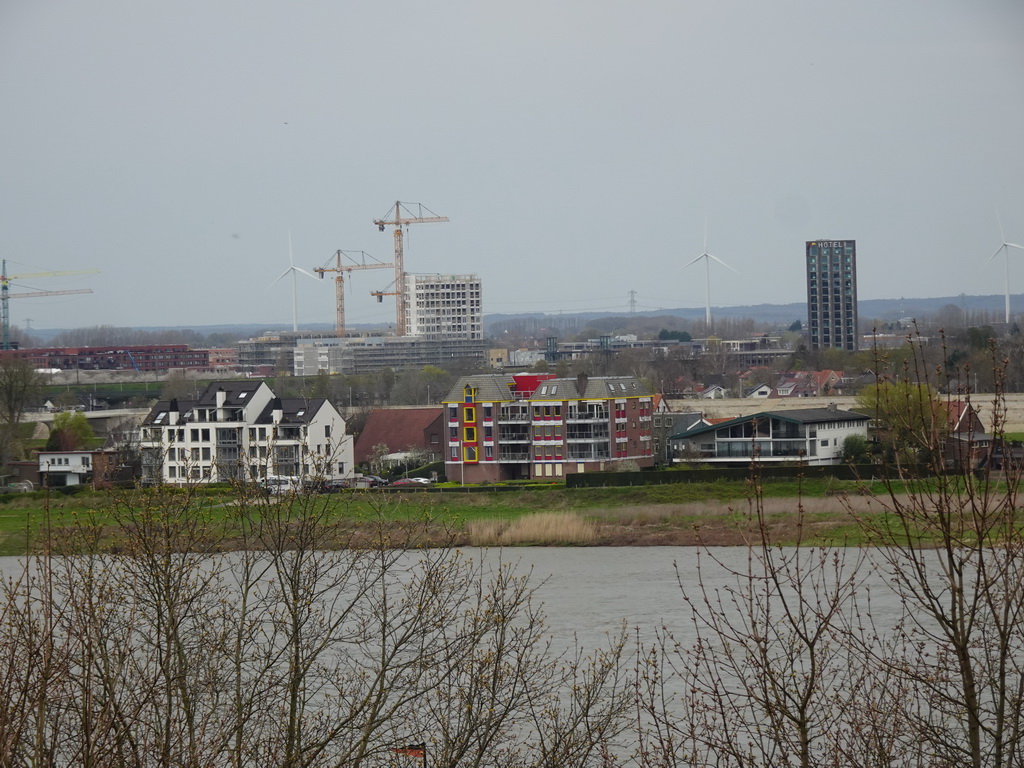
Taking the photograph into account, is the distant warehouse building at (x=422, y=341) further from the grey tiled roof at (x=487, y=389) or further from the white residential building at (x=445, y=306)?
the grey tiled roof at (x=487, y=389)

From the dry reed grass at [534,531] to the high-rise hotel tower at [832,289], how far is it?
61.2 m

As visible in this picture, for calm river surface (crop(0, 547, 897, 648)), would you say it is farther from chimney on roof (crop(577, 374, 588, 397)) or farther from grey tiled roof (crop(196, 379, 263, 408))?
grey tiled roof (crop(196, 379, 263, 408))

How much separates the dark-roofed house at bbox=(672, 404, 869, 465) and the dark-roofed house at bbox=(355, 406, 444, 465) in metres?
6.66

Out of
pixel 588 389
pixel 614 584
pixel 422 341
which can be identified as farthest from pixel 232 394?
pixel 422 341

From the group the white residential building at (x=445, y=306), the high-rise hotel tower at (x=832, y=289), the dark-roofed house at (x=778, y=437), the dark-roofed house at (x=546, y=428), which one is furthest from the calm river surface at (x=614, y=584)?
the white residential building at (x=445, y=306)

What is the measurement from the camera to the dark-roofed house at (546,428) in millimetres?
26094

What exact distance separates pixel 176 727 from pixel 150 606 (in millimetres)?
612

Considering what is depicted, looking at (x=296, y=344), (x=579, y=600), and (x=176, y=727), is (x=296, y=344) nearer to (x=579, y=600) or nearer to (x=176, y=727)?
(x=579, y=600)

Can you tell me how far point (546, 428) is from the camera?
86.4 ft

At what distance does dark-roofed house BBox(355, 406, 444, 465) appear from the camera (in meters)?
30.5

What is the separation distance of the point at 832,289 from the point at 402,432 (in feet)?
173

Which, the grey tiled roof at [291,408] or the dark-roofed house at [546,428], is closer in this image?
the dark-roofed house at [546,428]

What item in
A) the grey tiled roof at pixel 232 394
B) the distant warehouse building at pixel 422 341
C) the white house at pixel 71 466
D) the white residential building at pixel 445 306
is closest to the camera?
the white house at pixel 71 466

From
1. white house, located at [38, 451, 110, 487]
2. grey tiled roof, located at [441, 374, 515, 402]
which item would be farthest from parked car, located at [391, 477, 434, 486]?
white house, located at [38, 451, 110, 487]
